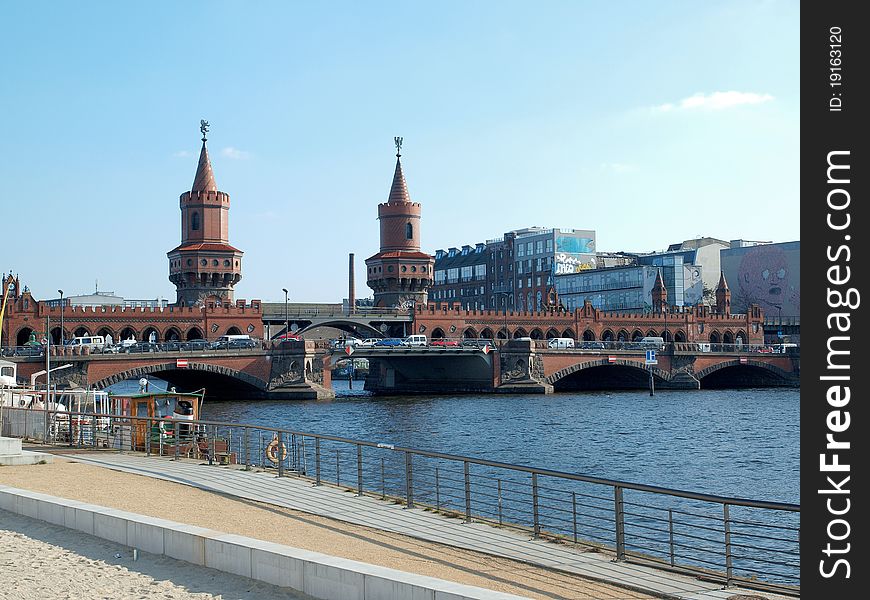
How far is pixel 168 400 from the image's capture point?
134ft

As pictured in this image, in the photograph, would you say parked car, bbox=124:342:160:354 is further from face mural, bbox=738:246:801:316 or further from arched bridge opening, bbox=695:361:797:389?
face mural, bbox=738:246:801:316

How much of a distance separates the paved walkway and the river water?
61.5ft

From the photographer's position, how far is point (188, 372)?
293 ft

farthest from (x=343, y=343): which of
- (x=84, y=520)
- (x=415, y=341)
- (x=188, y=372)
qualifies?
(x=84, y=520)

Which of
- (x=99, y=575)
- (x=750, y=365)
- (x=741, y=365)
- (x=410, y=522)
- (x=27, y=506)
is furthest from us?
(x=741, y=365)

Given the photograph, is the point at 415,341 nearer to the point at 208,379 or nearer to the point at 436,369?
the point at 436,369

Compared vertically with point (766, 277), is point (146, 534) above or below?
below

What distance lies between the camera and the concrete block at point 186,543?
14.6 meters

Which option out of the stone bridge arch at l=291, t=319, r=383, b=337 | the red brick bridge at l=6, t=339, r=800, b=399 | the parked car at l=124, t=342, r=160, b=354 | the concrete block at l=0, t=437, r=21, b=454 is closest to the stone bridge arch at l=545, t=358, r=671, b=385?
the red brick bridge at l=6, t=339, r=800, b=399

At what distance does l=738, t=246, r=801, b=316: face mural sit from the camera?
141 metres

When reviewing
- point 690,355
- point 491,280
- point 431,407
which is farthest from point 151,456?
point 491,280

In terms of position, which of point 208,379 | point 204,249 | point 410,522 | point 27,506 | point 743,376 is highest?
point 204,249

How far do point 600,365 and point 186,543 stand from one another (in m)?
88.7

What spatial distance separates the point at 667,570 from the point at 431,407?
65305mm
